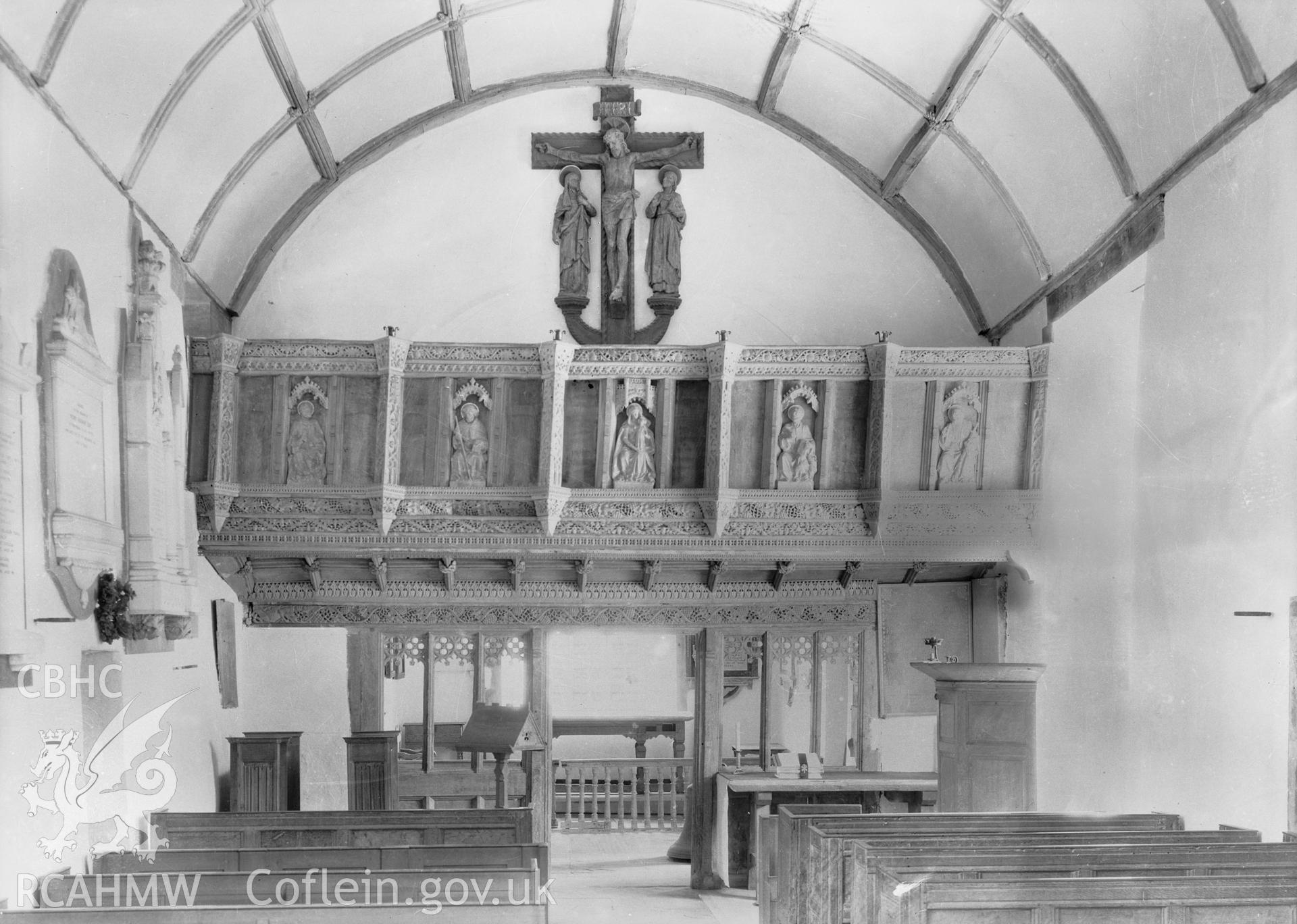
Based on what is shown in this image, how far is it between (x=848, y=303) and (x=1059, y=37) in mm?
2740

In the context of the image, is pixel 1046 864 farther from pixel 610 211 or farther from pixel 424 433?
pixel 610 211

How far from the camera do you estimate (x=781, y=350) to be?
7961 millimetres

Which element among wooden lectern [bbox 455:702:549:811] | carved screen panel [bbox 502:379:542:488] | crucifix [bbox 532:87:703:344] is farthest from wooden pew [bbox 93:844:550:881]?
crucifix [bbox 532:87:703:344]

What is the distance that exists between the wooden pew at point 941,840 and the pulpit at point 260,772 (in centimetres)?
422

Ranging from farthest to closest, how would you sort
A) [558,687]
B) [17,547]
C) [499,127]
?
1. [558,687]
2. [499,127]
3. [17,547]

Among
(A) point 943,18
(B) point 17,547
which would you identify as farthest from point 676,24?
(B) point 17,547

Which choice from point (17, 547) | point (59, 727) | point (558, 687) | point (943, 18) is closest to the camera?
point (17, 547)

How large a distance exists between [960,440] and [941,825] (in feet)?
10.4

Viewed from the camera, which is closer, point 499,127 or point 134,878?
point 134,878

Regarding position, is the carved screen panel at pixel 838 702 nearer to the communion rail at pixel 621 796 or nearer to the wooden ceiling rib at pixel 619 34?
the communion rail at pixel 621 796

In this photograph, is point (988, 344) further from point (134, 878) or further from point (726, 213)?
point (134, 878)

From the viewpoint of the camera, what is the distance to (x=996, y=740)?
22.6 ft

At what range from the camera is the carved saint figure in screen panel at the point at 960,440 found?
809 cm

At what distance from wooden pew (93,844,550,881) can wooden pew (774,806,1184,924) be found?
1.19 metres
